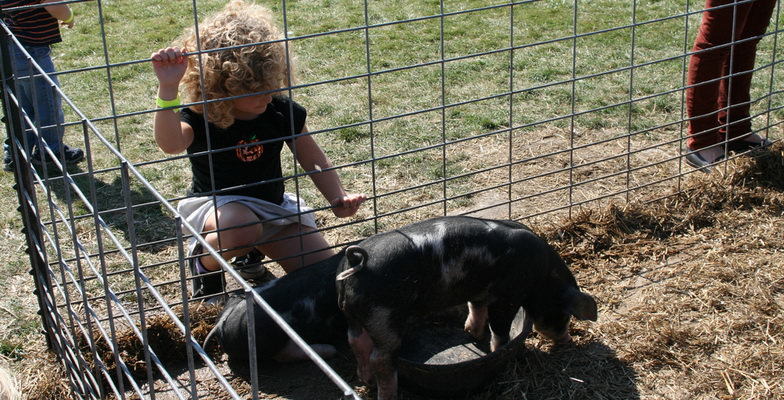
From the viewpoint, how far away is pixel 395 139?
5.68 m

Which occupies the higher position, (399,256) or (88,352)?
(399,256)

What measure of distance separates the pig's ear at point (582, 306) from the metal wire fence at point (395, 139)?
795 mm

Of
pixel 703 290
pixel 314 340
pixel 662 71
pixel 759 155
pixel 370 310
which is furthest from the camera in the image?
pixel 662 71

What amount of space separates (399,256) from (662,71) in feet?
15.2

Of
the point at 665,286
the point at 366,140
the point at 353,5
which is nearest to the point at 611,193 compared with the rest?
the point at 665,286

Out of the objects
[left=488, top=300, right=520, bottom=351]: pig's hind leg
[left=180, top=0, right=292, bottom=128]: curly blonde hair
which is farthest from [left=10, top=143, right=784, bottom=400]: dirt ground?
[left=180, top=0, right=292, bottom=128]: curly blonde hair

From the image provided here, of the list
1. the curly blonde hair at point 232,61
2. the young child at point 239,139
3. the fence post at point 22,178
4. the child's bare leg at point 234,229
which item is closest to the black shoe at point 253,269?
the young child at point 239,139

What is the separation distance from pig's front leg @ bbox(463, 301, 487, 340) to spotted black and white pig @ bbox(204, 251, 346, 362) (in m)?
0.53

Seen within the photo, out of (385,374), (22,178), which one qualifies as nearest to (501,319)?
(385,374)

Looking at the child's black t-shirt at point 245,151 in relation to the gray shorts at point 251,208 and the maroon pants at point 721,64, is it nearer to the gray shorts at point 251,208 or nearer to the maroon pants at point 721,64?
the gray shorts at point 251,208

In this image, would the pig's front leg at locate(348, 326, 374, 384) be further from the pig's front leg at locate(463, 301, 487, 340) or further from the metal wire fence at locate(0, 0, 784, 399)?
the pig's front leg at locate(463, 301, 487, 340)

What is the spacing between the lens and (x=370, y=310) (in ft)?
9.73

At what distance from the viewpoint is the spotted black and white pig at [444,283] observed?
298 cm

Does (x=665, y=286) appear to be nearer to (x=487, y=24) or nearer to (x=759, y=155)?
(x=759, y=155)
